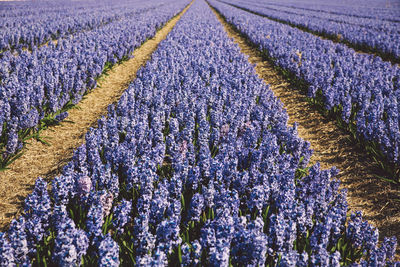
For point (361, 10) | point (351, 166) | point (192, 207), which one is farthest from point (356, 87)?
point (361, 10)

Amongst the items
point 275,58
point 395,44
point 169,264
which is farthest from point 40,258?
point 395,44

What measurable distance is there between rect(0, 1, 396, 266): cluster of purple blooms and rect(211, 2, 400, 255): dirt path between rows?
109 centimetres

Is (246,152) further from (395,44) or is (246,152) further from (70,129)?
(395,44)

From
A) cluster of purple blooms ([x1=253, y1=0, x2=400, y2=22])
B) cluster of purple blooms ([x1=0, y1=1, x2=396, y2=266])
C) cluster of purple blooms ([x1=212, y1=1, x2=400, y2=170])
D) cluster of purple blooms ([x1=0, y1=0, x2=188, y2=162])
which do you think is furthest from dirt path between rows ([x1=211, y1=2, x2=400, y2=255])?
cluster of purple blooms ([x1=253, y1=0, x2=400, y2=22])

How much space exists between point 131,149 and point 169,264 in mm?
2473

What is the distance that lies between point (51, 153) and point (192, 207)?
4164 millimetres

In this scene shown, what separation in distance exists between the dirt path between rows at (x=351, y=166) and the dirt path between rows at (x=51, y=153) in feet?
17.9

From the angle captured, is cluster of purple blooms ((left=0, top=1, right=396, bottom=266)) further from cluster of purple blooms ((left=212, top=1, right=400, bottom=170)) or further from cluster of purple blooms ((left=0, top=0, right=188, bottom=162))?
cluster of purple blooms ((left=0, top=0, right=188, bottom=162))

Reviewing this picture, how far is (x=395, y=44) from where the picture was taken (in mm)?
16531

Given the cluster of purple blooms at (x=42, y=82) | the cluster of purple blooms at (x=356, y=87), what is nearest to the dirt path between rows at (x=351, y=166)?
the cluster of purple blooms at (x=356, y=87)

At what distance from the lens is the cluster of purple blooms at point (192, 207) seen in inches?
117

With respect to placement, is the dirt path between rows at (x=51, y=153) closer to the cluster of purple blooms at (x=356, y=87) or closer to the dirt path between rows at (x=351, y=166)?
the dirt path between rows at (x=351, y=166)

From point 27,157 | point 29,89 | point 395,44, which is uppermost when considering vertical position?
point 395,44

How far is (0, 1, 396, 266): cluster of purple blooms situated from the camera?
297 centimetres
